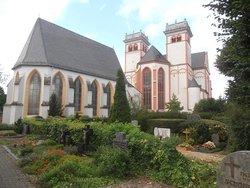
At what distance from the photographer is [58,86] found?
32.2 metres

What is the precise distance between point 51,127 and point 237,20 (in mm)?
12834

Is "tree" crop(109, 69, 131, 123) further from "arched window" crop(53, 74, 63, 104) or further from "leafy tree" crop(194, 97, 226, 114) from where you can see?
"leafy tree" crop(194, 97, 226, 114)

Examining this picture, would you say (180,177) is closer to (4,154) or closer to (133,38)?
(4,154)

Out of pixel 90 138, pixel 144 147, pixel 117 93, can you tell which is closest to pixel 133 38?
pixel 117 93

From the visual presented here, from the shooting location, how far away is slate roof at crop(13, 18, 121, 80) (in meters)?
31.6

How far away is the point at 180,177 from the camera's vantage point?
6531mm

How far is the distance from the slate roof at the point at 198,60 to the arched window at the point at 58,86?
32.9 metres

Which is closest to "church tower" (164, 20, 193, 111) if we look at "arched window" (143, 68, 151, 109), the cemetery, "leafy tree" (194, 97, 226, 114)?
"arched window" (143, 68, 151, 109)

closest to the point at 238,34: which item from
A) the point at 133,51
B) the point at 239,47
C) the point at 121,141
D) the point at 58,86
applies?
the point at 239,47

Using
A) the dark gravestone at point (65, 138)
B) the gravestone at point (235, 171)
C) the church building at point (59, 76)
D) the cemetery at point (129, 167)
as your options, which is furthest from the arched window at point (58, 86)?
the gravestone at point (235, 171)

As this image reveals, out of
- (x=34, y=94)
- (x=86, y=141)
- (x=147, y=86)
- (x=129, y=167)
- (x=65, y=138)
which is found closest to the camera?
(x=129, y=167)

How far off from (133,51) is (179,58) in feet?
38.0

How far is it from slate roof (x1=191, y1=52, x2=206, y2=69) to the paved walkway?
49868 millimetres

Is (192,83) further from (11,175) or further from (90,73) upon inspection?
(11,175)
